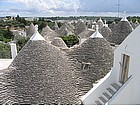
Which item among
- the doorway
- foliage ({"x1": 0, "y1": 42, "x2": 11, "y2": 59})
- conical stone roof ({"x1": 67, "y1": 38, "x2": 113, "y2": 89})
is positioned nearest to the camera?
the doorway

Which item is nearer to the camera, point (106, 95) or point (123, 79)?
point (123, 79)

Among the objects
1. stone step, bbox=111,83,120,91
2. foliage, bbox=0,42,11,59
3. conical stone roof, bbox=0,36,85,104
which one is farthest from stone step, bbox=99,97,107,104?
foliage, bbox=0,42,11,59

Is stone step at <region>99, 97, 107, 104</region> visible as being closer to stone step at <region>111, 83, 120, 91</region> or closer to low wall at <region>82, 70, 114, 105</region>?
low wall at <region>82, 70, 114, 105</region>

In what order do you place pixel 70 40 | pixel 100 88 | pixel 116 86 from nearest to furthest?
1. pixel 116 86
2. pixel 100 88
3. pixel 70 40

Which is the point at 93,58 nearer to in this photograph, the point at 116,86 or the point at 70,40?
the point at 116,86

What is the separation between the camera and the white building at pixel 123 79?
2.74m

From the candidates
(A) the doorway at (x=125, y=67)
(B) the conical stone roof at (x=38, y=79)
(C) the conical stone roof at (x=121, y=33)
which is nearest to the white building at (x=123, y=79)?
(A) the doorway at (x=125, y=67)

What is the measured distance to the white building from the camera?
2744 millimetres

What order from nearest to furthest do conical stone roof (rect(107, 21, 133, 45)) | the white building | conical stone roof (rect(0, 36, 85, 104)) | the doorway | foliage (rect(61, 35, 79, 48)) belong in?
the white building < the doorway < conical stone roof (rect(0, 36, 85, 104)) < conical stone roof (rect(107, 21, 133, 45)) < foliage (rect(61, 35, 79, 48))

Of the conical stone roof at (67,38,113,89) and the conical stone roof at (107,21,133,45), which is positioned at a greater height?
the conical stone roof at (107,21,133,45)

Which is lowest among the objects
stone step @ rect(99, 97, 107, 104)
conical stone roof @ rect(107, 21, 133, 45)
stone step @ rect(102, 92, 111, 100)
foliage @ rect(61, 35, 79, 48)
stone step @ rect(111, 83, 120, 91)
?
stone step @ rect(99, 97, 107, 104)

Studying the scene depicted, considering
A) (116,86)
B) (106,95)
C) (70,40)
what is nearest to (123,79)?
(116,86)

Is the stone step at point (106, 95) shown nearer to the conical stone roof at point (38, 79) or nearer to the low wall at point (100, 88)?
the low wall at point (100, 88)

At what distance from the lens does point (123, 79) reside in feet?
11.0
